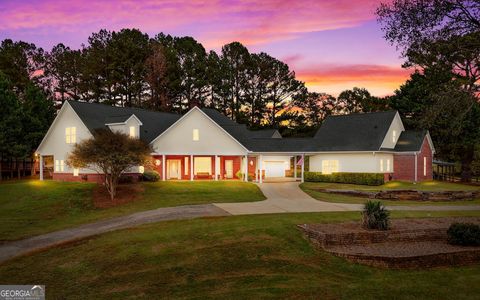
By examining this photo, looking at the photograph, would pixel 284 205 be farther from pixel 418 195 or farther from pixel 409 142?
pixel 409 142

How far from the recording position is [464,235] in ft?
47.2

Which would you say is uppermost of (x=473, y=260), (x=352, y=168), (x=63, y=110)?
(x=63, y=110)

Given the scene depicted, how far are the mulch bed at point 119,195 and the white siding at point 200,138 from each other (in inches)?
293

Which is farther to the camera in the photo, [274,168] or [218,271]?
[274,168]

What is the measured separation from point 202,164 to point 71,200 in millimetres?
16524

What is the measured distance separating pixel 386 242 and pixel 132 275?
32.1ft

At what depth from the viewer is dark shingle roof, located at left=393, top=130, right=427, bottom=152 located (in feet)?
133

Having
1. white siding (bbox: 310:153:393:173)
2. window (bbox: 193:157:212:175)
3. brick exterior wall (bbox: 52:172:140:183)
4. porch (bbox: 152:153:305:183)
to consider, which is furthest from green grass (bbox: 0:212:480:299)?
white siding (bbox: 310:153:393:173)

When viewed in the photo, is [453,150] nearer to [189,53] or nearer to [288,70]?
[288,70]

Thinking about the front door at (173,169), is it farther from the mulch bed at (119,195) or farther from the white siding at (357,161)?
the white siding at (357,161)

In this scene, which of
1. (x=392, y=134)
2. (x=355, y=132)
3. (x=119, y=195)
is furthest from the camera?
(x=355, y=132)

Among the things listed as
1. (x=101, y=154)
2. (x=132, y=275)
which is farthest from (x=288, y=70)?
(x=132, y=275)

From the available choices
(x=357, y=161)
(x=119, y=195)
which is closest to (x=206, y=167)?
(x=119, y=195)

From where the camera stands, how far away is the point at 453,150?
155ft
